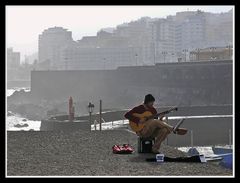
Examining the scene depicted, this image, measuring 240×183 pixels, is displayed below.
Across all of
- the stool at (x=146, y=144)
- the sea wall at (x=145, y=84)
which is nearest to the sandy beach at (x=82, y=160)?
the stool at (x=146, y=144)

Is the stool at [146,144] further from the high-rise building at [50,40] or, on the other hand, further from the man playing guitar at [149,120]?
the high-rise building at [50,40]

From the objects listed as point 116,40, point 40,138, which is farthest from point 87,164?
point 116,40

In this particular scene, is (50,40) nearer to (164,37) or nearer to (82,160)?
→ (164,37)

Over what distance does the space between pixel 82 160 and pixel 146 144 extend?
1045mm

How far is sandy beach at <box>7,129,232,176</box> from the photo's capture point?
6.09 meters

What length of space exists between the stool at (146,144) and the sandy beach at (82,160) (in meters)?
0.14

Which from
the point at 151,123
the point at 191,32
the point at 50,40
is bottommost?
the point at 151,123

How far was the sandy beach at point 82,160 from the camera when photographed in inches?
240

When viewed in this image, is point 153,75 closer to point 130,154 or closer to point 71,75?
point 71,75

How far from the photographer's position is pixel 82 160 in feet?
24.1

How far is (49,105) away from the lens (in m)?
74.8

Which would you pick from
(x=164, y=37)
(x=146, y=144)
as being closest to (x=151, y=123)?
(x=146, y=144)

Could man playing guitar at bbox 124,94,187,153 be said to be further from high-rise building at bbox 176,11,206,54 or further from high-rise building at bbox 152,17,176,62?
high-rise building at bbox 176,11,206,54

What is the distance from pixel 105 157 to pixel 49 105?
67970 mm
